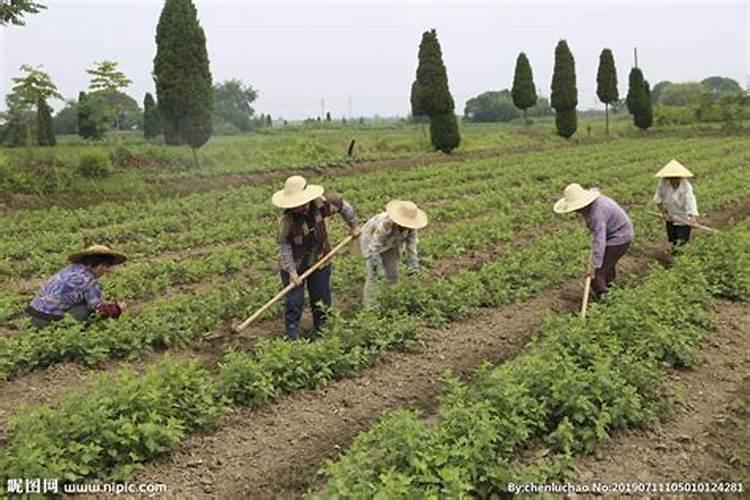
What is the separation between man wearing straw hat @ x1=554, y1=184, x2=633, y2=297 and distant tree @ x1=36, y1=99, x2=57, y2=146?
2580 cm

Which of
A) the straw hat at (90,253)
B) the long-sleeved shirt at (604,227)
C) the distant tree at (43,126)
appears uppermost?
the distant tree at (43,126)

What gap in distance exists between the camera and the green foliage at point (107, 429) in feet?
13.3

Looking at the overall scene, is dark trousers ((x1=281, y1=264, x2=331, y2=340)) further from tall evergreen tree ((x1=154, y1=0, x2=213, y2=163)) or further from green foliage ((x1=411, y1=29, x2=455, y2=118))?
green foliage ((x1=411, y1=29, x2=455, y2=118))

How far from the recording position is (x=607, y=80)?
139ft

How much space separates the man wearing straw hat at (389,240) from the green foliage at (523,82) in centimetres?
3378

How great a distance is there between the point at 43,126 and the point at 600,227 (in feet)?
90.6

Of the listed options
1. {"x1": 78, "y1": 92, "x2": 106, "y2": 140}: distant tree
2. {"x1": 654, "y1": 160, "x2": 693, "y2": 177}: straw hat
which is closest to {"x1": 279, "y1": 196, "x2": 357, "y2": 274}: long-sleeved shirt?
{"x1": 654, "y1": 160, "x2": 693, "y2": 177}: straw hat

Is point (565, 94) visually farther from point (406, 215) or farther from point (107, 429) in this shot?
point (107, 429)

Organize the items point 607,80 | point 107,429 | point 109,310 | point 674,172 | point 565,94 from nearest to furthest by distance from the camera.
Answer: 1. point 107,429
2. point 109,310
3. point 674,172
4. point 565,94
5. point 607,80

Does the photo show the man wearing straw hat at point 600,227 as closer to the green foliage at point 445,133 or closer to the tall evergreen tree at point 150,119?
the green foliage at point 445,133

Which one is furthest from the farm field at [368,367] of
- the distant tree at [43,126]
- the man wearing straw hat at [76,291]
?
Answer: the distant tree at [43,126]

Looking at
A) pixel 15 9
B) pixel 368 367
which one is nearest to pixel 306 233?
pixel 368 367

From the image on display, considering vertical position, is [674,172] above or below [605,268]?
above

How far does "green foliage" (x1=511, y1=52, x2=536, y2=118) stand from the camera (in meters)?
39.2
